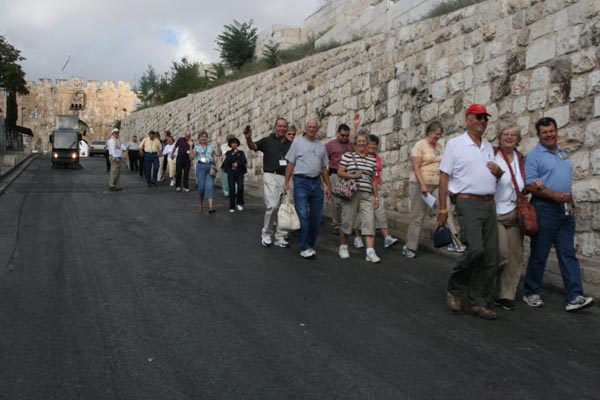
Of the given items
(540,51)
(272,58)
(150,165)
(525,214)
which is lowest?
(150,165)

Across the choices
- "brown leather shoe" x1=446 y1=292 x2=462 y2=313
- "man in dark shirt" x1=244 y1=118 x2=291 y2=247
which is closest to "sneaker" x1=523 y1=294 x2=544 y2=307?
"brown leather shoe" x1=446 y1=292 x2=462 y2=313

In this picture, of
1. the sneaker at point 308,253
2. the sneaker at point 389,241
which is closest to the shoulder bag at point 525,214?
the sneaker at point 308,253

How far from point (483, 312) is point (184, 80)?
1415 inches

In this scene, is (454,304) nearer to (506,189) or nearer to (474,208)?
(474,208)

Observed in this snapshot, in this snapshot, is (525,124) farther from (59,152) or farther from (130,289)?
(59,152)

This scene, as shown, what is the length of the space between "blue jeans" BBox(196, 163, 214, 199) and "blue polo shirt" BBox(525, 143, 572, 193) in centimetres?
751

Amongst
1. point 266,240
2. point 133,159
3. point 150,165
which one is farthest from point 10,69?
point 266,240

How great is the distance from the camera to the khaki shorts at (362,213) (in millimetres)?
7281

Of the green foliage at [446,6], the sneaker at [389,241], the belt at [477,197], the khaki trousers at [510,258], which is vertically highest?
the green foliage at [446,6]

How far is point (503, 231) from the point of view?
5.22m

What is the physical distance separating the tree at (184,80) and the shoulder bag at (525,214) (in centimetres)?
3336

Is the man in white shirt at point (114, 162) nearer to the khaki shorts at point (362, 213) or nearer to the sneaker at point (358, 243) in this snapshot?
the sneaker at point (358, 243)

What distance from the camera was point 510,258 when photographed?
17.7 ft

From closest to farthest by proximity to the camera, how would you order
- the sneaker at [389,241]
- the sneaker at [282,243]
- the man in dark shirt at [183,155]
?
the sneaker at [282,243] < the sneaker at [389,241] < the man in dark shirt at [183,155]
